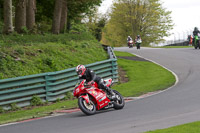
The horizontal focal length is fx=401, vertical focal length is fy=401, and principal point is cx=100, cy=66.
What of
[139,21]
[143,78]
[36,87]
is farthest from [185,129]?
[139,21]

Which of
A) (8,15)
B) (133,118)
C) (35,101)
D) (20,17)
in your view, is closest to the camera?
(133,118)

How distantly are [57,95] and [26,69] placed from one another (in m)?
2.07

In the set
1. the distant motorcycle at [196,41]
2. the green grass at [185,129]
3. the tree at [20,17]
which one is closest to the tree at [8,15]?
the tree at [20,17]

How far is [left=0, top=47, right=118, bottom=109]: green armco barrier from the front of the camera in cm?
1445

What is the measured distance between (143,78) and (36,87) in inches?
296

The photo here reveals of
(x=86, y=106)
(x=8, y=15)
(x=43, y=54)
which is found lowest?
(x=86, y=106)

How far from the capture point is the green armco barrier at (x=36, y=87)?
569 inches

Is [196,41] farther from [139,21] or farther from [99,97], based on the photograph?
[139,21]

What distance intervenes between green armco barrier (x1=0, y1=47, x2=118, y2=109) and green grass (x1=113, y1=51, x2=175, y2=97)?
2.41 meters

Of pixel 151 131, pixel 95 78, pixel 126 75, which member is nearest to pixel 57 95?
pixel 95 78

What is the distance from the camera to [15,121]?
1142 centimetres

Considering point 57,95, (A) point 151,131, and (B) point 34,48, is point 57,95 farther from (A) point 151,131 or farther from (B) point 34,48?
(A) point 151,131

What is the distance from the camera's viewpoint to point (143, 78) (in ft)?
69.5

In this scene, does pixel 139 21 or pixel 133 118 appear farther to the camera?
pixel 139 21
